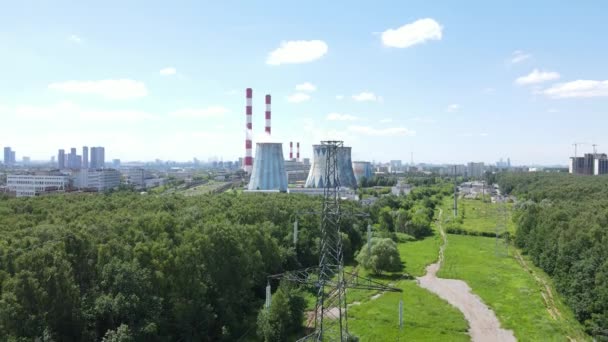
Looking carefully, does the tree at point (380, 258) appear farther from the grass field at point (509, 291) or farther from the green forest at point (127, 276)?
the green forest at point (127, 276)

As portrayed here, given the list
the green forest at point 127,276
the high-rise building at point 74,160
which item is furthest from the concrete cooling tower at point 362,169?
the high-rise building at point 74,160

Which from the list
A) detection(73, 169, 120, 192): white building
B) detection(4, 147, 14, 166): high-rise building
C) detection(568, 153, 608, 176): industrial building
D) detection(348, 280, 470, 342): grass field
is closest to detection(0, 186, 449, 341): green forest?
detection(348, 280, 470, 342): grass field

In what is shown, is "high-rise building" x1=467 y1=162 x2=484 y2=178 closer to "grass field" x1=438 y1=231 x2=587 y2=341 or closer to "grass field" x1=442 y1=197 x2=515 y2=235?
"grass field" x1=442 y1=197 x2=515 y2=235

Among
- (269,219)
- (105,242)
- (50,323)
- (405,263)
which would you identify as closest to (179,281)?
(105,242)

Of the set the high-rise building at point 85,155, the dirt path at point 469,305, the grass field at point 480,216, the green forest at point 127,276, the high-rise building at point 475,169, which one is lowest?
the dirt path at point 469,305

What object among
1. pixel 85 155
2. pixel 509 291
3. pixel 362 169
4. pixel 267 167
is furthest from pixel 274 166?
pixel 85 155
